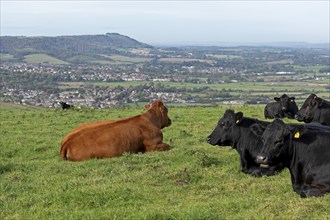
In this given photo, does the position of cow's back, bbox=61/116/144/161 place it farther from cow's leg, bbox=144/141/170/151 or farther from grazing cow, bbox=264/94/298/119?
grazing cow, bbox=264/94/298/119

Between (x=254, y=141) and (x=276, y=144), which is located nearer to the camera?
(x=276, y=144)

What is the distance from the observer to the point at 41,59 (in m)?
166

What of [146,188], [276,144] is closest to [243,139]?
[276,144]

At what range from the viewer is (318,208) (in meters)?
7.70

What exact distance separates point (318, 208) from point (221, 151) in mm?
6101

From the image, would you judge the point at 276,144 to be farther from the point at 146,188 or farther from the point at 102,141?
the point at 102,141

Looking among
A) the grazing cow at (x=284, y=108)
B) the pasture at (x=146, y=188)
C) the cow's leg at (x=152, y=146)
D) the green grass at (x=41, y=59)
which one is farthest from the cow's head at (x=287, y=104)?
the green grass at (x=41, y=59)

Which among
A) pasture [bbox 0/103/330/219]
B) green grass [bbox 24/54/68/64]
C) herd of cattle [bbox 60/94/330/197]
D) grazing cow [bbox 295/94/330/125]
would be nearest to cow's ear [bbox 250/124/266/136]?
herd of cattle [bbox 60/94/330/197]

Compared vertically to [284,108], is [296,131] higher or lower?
higher

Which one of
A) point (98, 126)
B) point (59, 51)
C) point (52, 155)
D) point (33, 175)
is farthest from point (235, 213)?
point (59, 51)

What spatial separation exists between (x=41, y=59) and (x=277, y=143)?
16277 centimetres

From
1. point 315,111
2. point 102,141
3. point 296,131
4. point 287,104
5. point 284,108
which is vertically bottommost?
point 284,108

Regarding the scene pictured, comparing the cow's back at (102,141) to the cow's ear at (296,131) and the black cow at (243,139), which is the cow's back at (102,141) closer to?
the black cow at (243,139)

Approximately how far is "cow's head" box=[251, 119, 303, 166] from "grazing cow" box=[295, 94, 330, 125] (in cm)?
774
